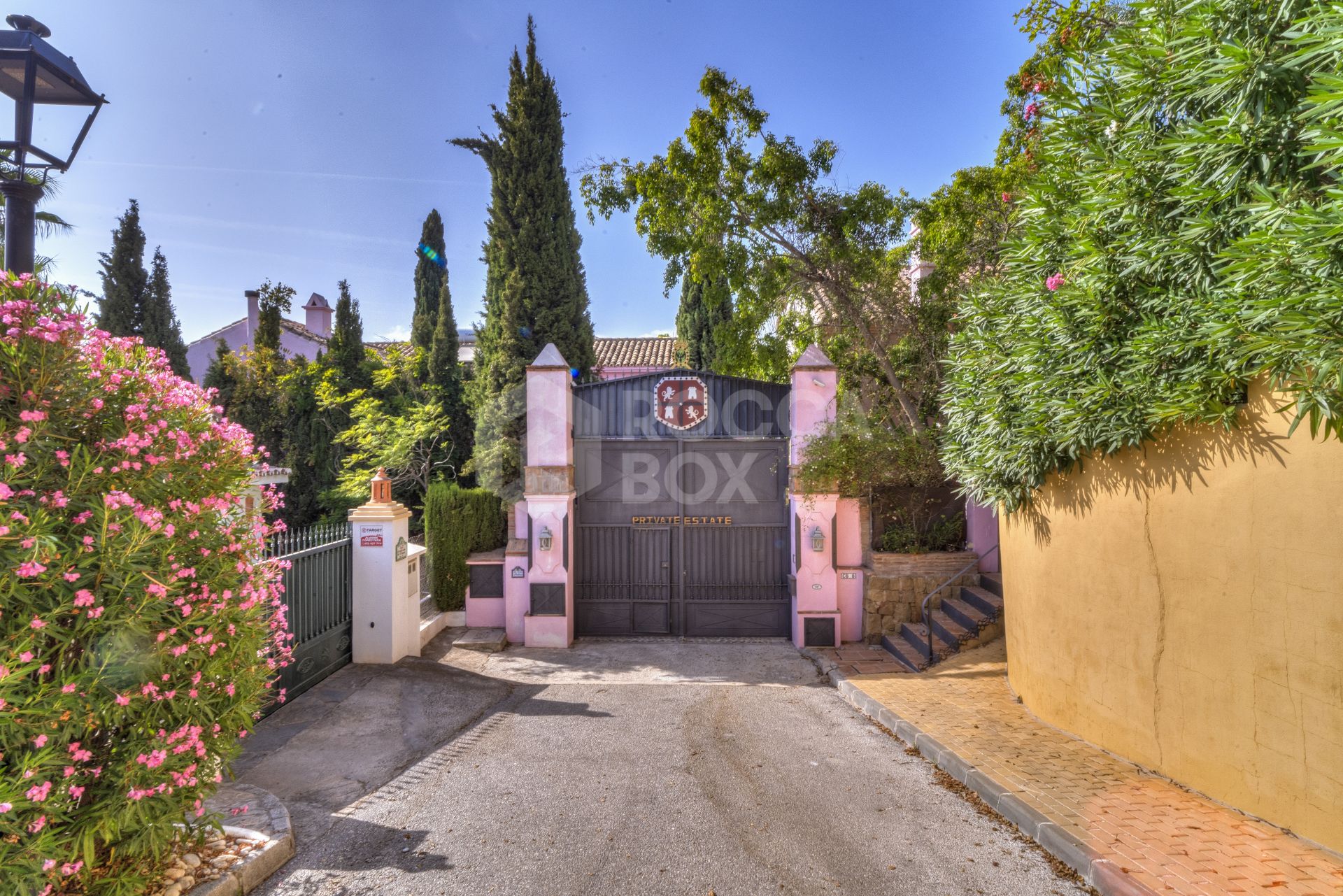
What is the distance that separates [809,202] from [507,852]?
982 centimetres

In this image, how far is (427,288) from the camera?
2298cm

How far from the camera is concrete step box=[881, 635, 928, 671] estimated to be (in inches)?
331

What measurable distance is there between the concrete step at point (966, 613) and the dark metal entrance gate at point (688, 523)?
2.50 metres

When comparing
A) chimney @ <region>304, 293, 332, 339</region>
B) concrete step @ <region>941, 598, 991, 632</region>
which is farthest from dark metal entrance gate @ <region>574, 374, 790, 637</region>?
chimney @ <region>304, 293, 332, 339</region>

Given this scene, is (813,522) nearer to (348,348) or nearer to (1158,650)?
(1158,650)

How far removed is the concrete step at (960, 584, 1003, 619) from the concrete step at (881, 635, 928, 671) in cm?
110

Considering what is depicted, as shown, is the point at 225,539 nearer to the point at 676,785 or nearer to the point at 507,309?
the point at 676,785

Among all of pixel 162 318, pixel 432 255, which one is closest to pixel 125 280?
pixel 162 318

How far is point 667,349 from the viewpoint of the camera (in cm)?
2622

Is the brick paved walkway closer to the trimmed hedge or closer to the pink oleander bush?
the pink oleander bush

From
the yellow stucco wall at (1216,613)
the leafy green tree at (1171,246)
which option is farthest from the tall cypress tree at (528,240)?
the yellow stucco wall at (1216,613)

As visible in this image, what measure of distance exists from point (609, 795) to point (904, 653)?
520 cm

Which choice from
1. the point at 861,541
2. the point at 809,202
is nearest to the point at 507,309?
the point at 809,202

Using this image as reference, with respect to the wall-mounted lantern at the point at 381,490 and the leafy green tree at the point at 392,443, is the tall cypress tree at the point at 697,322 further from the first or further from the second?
the wall-mounted lantern at the point at 381,490
